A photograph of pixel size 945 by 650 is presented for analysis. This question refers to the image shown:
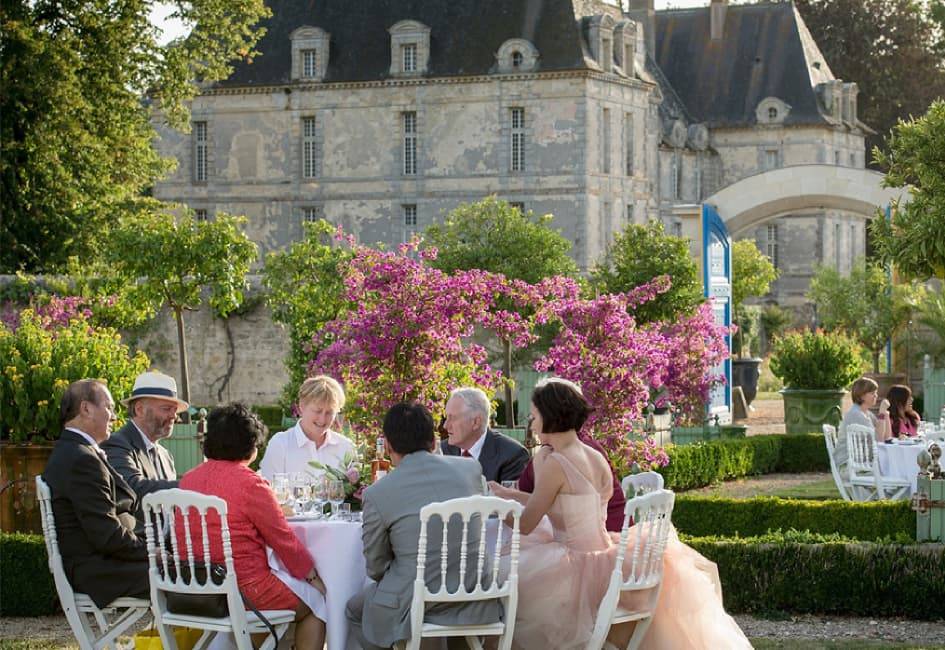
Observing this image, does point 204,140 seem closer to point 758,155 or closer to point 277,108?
point 277,108

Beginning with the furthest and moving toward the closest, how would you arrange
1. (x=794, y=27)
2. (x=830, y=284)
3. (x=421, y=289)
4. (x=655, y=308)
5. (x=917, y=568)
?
1. (x=794, y=27)
2. (x=830, y=284)
3. (x=655, y=308)
4. (x=421, y=289)
5. (x=917, y=568)

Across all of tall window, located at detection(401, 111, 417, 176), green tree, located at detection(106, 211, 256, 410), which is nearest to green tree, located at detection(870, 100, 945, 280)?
green tree, located at detection(106, 211, 256, 410)

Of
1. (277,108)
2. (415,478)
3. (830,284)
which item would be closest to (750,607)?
(415,478)

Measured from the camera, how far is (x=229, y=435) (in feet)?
21.2

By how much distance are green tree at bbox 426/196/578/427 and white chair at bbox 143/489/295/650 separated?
21.9 metres

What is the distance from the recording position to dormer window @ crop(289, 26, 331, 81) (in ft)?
139

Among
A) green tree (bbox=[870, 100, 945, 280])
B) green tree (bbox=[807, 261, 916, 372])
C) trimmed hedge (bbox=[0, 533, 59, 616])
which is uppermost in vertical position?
green tree (bbox=[870, 100, 945, 280])

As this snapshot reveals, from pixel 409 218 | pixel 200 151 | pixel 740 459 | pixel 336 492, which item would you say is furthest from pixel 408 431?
pixel 200 151

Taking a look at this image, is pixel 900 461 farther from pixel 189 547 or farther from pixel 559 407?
pixel 189 547

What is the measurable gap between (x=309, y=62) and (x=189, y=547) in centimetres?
3711

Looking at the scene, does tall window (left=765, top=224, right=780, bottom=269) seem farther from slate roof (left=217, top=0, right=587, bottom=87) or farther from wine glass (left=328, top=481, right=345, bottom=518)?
wine glass (left=328, top=481, right=345, bottom=518)

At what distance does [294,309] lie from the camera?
22.0m

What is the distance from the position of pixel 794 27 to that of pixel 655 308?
3098 centimetres

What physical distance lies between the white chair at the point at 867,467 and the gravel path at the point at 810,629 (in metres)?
3.35
